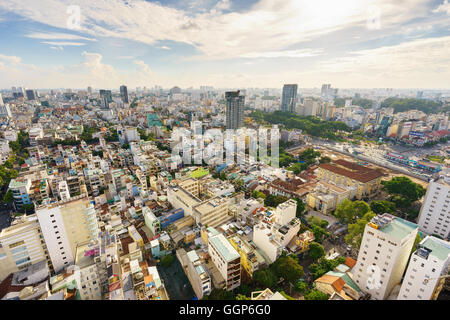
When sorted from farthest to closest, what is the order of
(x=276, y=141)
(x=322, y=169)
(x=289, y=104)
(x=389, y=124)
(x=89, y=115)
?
1. (x=289, y=104)
2. (x=89, y=115)
3. (x=389, y=124)
4. (x=276, y=141)
5. (x=322, y=169)

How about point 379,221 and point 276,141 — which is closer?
point 379,221

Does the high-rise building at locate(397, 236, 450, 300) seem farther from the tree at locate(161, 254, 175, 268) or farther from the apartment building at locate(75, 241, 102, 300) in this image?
the apartment building at locate(75, 241, 102, 300)

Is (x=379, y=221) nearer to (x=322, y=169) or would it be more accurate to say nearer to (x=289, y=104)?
(x=322, y=169)

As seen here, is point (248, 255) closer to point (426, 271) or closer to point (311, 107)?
point (426, 271)

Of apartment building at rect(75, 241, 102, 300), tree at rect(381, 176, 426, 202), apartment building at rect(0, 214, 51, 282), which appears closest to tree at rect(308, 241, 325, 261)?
apartment building at rect(75, 241, 102, 300)
